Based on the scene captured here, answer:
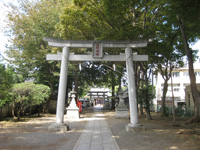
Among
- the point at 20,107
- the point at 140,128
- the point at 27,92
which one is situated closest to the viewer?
the point at 140,128

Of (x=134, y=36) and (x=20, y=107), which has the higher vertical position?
(x=134, y=36)

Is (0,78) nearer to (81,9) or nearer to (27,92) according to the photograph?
(27,92)

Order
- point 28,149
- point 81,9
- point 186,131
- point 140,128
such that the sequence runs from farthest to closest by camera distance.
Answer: point 81,9, point 140,128, point 186,131, point 28,149

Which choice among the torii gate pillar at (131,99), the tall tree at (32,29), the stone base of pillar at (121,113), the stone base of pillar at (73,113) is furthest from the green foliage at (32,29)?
the torii gate pillar at (131,99)

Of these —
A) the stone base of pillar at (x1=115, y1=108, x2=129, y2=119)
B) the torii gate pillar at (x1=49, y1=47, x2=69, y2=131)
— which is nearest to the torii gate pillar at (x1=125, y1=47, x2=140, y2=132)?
the torii gate pillar at (x1=49, y1=47, x2=69, y2=131)

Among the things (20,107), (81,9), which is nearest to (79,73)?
(20,107)

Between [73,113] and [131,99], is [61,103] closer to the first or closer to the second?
[131,99]

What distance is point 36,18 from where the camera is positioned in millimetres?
19922

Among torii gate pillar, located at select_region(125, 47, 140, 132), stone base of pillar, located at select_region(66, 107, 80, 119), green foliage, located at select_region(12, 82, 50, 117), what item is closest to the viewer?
torii gate pillar, located at select_region(125, 47, 140, 132)

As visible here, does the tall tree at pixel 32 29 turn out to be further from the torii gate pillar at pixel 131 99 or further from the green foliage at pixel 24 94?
the torii gate pillar at pixel 131 99

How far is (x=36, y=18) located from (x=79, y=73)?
31.6ft

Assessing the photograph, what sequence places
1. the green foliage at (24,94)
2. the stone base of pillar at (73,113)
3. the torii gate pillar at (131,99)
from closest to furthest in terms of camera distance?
the torii gate pillar at (131,99), the green foliage at (24,94), the stone base of pillar at (73,113)

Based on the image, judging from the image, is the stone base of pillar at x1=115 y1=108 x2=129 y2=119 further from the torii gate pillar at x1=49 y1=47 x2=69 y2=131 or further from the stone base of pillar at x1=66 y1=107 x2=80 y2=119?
the torii gate pillar at x1=49 y1=47 x2=69 y2=131

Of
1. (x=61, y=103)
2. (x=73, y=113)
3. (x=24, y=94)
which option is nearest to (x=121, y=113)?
(x=73, y=113)
